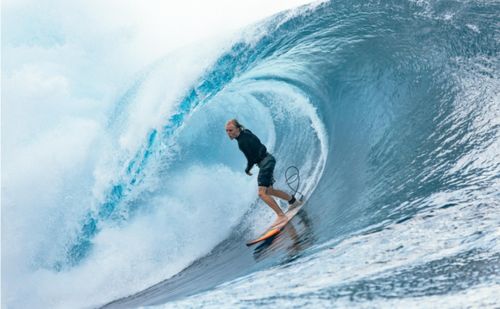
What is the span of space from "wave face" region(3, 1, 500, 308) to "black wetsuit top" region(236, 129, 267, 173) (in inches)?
41.7

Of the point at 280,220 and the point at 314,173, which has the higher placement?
the point at 314,173

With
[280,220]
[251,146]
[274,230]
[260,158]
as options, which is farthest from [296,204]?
[251,146]

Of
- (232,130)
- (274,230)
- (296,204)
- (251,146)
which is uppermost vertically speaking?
(232,130)

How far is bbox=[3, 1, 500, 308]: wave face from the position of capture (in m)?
4.05

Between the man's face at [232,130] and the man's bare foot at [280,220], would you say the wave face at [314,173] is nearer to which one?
the man's bare foot at [280,220]

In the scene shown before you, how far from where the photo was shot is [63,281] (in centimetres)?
800

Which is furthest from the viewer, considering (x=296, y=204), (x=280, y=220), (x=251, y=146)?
(x=296, y=204)

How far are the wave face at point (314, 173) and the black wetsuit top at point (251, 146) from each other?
1.06 meters

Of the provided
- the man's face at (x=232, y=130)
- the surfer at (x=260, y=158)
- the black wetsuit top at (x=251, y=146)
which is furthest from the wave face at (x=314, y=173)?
the man's face at (x=232, y=130)

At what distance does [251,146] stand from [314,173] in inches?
73.2

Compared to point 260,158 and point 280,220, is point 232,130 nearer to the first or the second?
point 260,158

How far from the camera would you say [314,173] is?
8.17m

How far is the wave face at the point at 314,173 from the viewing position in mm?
4051

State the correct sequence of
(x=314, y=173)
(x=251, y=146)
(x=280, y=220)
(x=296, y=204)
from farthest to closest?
(x=314, y=173) → (x=296, y=204) → (x=280, y=220) → (x=251, y=146)
